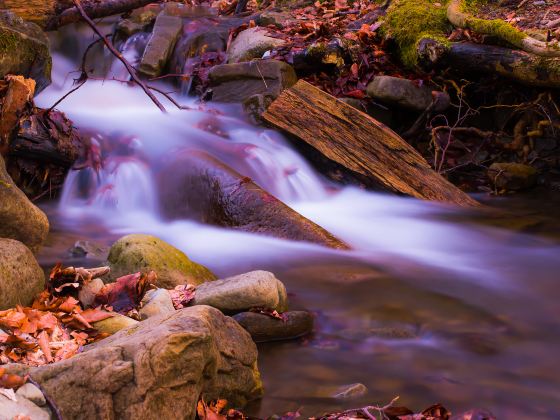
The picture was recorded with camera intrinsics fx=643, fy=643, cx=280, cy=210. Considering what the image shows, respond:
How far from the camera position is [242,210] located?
6082mm

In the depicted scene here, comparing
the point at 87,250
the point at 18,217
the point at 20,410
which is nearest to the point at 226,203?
the point at 87,250

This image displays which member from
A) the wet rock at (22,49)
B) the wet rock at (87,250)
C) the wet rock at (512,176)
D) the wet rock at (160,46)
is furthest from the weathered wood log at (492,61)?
the wet rock at (87,250)

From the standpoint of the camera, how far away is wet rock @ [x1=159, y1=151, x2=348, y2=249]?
582 centimetres

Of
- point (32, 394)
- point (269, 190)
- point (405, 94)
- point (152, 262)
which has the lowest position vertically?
point (269, 190)

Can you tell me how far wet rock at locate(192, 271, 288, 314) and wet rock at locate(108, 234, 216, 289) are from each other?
15.4 inches

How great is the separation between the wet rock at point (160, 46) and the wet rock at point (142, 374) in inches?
321

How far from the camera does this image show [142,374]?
2551 mm

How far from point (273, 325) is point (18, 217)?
1.95 metres

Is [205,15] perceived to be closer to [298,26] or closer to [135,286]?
[298,26]

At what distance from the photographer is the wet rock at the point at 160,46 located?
10398mm

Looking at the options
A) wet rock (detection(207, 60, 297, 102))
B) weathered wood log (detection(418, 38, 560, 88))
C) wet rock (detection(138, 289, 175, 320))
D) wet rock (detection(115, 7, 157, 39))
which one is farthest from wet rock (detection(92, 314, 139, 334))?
wet rock (detection(115, 7, 157, 39))

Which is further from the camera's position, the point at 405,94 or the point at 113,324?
the point at 405,94

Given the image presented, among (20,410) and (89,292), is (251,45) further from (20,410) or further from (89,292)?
(20,410)

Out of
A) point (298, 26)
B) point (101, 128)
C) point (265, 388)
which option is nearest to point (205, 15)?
point (298, 26)
